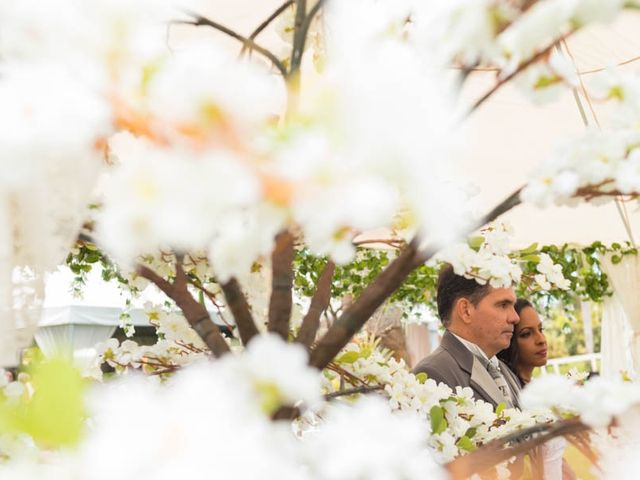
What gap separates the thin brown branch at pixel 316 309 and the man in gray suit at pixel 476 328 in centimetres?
143

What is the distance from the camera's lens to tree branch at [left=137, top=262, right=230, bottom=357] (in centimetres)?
49

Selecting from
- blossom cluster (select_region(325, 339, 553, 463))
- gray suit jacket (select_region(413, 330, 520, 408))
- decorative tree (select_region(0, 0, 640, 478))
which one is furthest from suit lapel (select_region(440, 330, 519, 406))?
decorative tree (select_region(0, 0, 640, 478))

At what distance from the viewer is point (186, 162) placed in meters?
0.27

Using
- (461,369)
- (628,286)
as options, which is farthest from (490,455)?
(628,286)

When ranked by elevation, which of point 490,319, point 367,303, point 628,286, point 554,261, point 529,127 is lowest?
point 367,303

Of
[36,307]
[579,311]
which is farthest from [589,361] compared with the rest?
[36,307]

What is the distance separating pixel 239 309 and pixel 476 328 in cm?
184

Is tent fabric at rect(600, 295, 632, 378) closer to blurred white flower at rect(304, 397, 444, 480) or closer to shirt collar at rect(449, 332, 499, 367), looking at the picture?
shirt collar at rect(449, 332, 499, 367)

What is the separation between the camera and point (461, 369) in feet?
6.68

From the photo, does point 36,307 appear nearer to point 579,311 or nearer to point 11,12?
point 11,12

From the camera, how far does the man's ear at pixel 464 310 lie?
225cm

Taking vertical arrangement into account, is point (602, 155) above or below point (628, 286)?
below

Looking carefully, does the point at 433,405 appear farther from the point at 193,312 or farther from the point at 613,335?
the point at 613,335

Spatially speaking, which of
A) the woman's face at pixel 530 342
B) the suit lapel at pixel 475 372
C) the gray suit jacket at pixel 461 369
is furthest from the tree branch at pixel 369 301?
the woman's face at pixel 530 342
